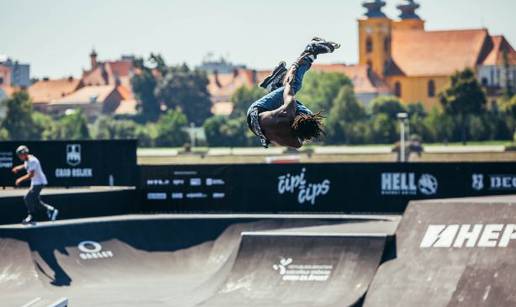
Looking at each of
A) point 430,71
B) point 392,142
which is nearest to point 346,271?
point 392,142

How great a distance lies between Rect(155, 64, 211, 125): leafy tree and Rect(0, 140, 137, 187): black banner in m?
117

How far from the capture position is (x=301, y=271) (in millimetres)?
25250

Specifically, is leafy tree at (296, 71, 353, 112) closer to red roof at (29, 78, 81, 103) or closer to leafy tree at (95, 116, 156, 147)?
leafy tree at (95, 116, 156, 147)

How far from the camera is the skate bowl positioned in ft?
80.8

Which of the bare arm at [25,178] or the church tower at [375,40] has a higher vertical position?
the bare arm at [25,178]

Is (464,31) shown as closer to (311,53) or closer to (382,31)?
(382,31)

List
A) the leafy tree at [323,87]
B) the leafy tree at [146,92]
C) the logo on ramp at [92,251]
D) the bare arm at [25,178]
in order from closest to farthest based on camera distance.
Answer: the bare arm at [25,178] → the logo on ramp at [92,251] → the leafy tree at [323,87] → the leafy tree at [146,92]

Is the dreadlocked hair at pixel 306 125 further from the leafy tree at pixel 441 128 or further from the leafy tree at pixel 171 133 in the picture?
the leafy tree at pixel 171 133

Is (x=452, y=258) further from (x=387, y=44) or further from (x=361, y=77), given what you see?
(x=387, y=44)

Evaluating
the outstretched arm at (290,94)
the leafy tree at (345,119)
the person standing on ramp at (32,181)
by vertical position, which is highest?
the outstretched arm at (290,94)

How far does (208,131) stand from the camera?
112 metres

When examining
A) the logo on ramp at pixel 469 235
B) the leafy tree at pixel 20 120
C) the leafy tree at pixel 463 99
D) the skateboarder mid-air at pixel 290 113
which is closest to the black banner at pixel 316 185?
the logo on ramp at pixel 469 235

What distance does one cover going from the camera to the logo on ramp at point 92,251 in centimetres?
2853

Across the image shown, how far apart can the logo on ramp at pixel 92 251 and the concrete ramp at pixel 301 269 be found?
13.5 feet
